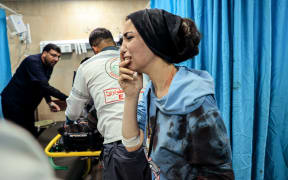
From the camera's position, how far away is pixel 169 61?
730 mm

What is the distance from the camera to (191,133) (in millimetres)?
627

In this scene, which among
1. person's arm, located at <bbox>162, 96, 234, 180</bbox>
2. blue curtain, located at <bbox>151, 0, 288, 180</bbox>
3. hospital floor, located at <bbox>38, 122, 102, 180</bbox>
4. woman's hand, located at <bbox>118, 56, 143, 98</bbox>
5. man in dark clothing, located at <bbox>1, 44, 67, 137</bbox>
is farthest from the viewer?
man in dark clothing, located at <bbox>1, 44, 67, 137</bbox>

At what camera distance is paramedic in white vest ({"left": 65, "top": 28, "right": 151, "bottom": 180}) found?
1208mm

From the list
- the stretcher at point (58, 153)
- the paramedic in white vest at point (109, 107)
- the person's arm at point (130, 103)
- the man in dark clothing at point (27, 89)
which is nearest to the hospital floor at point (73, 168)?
the stretcher at point (58, 153)

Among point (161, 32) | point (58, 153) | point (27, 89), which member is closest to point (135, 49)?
point (161, 32)

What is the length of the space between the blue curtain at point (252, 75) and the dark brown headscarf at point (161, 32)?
0.53 metres

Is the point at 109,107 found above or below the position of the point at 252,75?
below

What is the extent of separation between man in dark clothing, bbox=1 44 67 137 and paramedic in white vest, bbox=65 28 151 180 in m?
1.07

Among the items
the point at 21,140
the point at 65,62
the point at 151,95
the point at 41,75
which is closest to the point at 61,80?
the point at 65,62

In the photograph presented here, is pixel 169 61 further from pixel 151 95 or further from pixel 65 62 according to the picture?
pixel 65 62

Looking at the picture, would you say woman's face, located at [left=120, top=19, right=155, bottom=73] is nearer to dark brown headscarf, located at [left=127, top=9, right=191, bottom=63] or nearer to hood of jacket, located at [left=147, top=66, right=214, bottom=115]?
dark brown headscarf, located at [left=127, top=9, right=191, bottom=63]

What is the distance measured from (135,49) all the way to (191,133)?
36cm

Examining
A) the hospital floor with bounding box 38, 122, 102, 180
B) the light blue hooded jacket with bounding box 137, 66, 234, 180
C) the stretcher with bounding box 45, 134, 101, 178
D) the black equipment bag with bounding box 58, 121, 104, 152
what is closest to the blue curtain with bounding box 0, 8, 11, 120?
the hospital floor with bounding box 38, 122, 102, 180

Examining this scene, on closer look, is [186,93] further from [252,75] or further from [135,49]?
[252,75]
